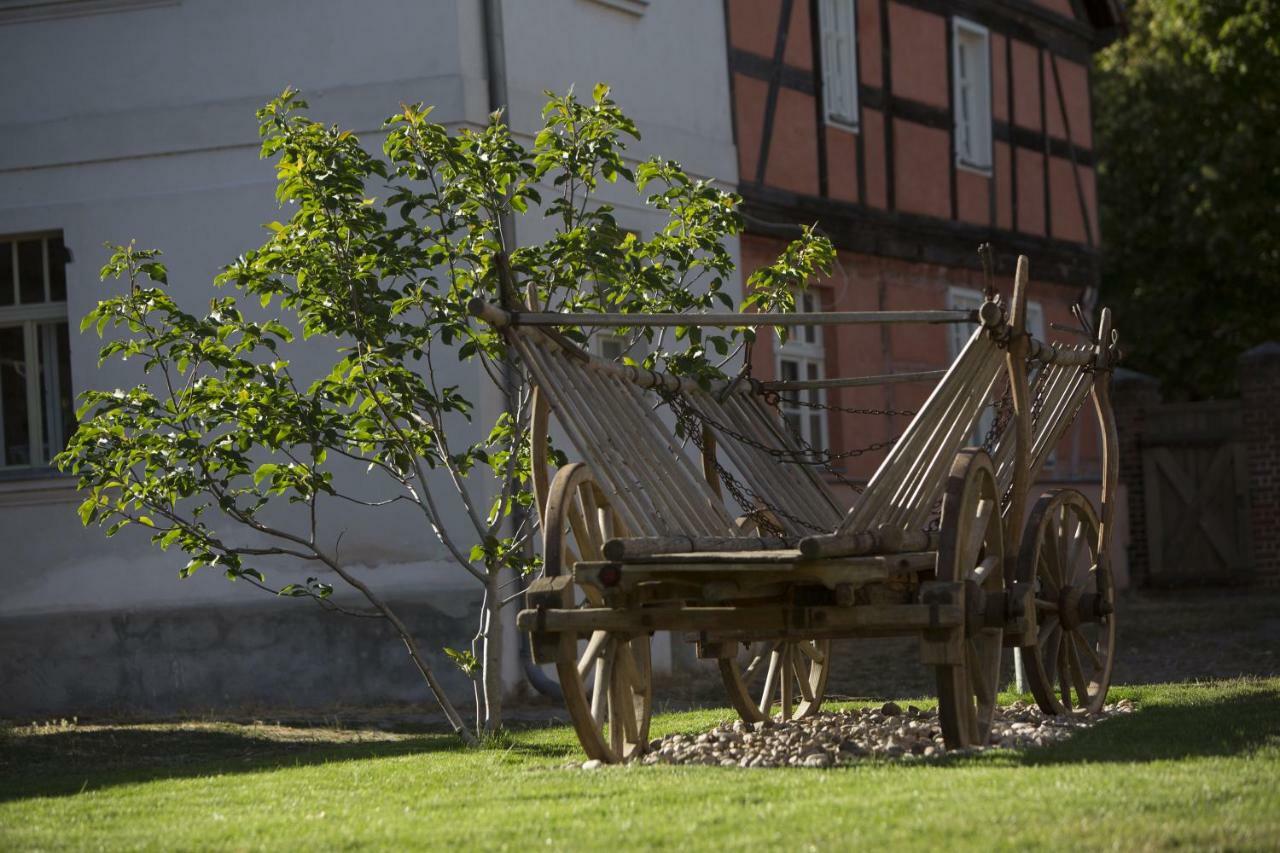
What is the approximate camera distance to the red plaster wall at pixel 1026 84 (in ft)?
65.7

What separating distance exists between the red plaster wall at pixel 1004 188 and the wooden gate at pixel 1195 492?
372 cm

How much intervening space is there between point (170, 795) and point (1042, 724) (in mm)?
3615

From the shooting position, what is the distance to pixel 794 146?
16484 millimetres

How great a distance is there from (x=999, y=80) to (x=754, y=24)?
4.43 metres

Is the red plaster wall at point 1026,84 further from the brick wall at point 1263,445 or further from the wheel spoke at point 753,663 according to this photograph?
the wheel spoke at point 753,663

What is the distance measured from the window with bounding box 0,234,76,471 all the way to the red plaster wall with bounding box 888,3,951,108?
7.83 metres

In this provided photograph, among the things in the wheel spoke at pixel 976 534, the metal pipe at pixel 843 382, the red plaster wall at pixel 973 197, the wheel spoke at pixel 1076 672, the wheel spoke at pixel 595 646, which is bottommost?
the wheel spoke at pixel 1076 672

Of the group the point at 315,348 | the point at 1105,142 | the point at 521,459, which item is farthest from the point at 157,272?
Answer: the point at 1105,142

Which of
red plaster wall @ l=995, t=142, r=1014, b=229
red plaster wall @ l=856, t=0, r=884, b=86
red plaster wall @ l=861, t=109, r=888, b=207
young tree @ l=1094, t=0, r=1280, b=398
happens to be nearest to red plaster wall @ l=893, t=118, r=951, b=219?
red plaster wall @ l=861, t=109, r=888, b=207

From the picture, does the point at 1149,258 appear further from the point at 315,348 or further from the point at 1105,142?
the point at 315,348

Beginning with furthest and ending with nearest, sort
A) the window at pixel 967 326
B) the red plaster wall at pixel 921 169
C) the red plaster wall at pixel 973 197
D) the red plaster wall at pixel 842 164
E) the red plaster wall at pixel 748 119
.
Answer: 1. the red plaster wall at pixel 973 197
2. the window at pixel 967 326
3. the red plaster wall at pixel 921 169
4. the red plaster wall at pixel 842 164
5. the red plaster wall at pixel 748 119

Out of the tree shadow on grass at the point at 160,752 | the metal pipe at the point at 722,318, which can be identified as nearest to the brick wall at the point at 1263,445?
the tree shadow on grass at the point at 160,752

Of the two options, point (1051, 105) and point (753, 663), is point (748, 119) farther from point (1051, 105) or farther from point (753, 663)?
point (753, 663)

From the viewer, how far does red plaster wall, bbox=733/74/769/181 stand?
616 inches
